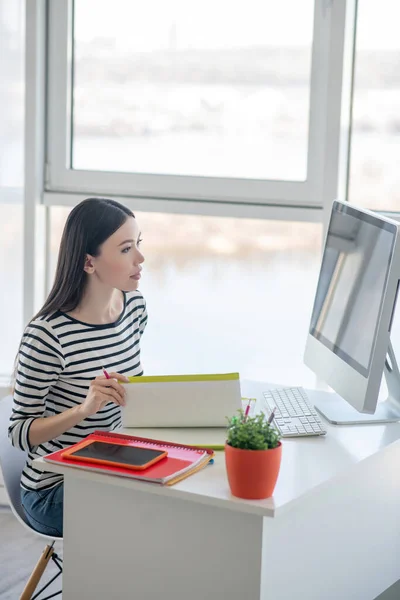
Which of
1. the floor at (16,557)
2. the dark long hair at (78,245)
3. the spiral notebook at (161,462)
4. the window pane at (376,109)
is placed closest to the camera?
the spiral notebook at (161,462)

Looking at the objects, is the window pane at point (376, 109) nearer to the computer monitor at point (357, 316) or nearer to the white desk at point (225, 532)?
the computer monitor at point (357, 316)

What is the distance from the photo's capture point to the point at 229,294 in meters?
2.98

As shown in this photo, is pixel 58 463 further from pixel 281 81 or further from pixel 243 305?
pixel 281 81

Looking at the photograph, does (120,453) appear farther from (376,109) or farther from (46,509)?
(376,109)

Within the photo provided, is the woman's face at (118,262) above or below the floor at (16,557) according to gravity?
above

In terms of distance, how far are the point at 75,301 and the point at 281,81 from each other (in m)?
1.16

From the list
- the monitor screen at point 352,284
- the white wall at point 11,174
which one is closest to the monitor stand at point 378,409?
the monitor screen at point 352,284

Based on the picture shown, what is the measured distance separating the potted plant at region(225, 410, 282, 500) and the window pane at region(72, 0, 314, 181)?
5.01 feet

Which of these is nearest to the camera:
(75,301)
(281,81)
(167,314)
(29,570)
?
(75,301)

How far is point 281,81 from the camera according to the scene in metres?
2.85

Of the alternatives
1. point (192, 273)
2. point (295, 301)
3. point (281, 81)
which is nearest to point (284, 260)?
point (295, 301)

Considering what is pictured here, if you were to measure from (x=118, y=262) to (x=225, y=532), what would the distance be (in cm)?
82

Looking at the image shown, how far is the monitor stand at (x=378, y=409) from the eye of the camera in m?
2.01

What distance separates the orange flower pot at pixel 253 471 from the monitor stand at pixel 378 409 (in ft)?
1.72
